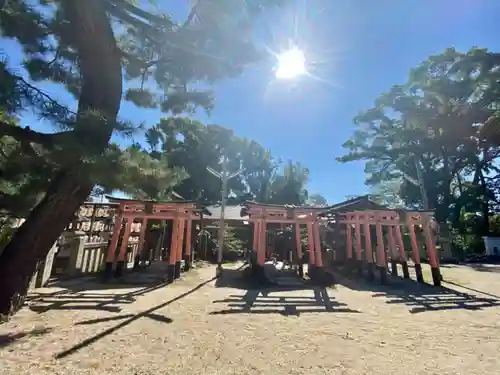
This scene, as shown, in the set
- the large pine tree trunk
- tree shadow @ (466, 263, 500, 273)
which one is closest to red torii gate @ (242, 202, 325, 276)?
the large pine tree trunk

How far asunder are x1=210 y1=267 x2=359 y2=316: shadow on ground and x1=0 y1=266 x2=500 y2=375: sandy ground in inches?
0.8

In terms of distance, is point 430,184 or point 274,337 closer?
point 274,337

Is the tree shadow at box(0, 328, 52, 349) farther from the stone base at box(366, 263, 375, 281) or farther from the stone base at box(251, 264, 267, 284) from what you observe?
the stone base at box(366, 263, 375, 281)

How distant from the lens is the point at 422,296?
6637 millimetres

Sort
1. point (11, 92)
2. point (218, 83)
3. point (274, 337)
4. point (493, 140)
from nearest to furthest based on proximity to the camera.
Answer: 1. point (11, 92)
2. point (274, 337)
3. point (218, 83)
4. point (493, 140)

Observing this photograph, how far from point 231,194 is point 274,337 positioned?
2556 cm

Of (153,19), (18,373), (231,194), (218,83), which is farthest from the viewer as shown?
(231,194)

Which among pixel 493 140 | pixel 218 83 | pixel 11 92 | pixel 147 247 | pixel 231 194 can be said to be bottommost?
pixel 147 247

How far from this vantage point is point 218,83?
5105 mm

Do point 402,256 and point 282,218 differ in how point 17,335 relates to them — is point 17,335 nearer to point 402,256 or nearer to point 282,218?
point 282,218

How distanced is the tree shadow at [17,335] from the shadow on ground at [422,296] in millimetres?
5747

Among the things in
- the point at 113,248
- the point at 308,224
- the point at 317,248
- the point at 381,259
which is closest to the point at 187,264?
the point at 113,248

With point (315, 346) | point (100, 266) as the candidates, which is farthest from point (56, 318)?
point (100, 266)

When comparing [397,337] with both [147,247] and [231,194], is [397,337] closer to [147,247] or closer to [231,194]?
[147,247]
